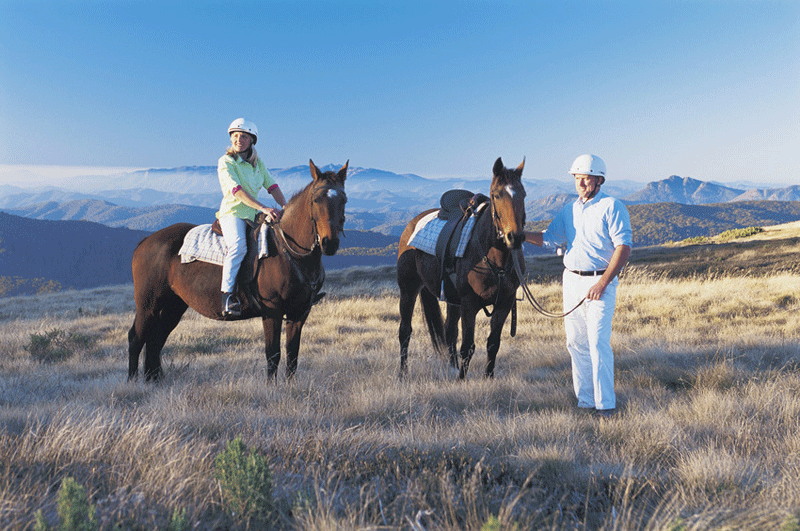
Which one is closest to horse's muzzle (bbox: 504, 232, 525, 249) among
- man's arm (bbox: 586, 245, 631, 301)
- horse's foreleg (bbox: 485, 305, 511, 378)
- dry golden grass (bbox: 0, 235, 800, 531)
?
man's arm (bbox: 586, 245, 631, 301)

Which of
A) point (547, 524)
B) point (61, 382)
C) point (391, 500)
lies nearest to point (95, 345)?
point (61, 382)

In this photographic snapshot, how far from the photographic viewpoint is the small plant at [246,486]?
8.21 ft

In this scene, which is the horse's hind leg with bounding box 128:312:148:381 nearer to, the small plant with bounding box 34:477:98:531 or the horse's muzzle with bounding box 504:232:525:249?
the small plant with bounding box 34:477:98:531

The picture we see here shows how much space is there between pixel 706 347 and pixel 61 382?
9364 mm

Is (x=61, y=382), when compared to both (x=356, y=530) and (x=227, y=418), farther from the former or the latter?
(x=356, y=530)

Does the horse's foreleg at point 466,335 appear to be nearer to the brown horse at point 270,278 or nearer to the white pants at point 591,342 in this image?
the white pants at point 591,342

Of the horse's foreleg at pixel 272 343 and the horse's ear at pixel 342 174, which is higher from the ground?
the horse's ear at pixel 342 174

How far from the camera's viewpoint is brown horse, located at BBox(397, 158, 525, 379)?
184 inches

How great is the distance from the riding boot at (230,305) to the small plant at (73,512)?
3290 mm

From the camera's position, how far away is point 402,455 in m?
3.24

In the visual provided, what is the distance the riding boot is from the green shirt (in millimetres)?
981

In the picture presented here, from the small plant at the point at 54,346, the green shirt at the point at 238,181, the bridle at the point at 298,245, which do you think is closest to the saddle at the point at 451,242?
the bridle at the point at 298,245

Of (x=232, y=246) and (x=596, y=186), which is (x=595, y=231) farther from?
(x=232, y=246)

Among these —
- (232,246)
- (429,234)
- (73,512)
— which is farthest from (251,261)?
(73,512)
